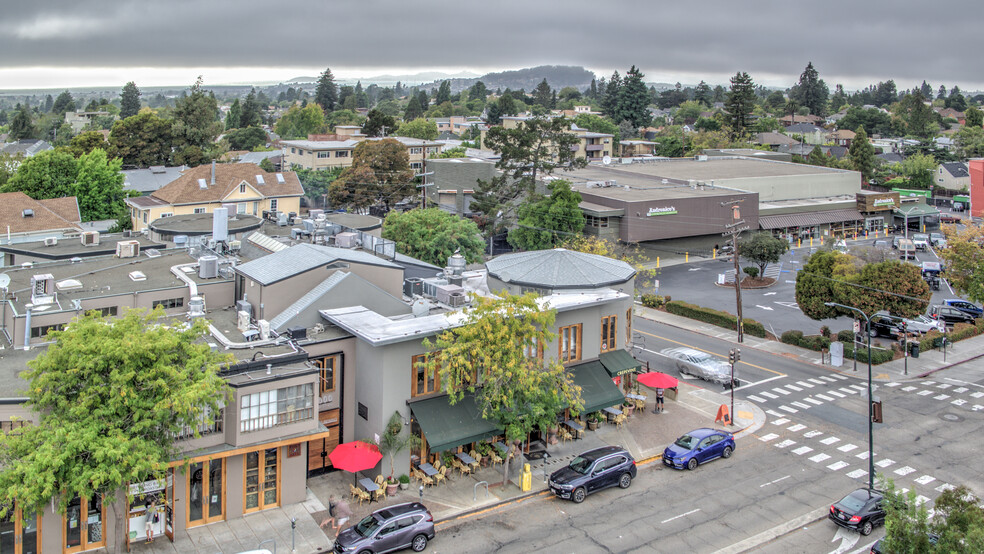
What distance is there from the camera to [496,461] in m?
36.3

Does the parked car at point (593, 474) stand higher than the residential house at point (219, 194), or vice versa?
the residential house at point (219, 194)

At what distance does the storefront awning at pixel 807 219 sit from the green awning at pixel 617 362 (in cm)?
6244

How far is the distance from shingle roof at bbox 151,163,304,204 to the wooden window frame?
162ft

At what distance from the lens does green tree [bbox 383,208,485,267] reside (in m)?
70.6

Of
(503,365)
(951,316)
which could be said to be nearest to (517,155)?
(951,316)

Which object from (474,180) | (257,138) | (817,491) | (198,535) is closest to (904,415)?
(817,491)

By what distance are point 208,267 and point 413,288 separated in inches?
425

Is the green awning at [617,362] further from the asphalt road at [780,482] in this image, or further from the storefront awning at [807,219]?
the storefront awning at [807,219]

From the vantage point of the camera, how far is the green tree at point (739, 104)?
534 ft

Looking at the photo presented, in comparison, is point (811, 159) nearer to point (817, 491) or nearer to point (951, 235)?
point (951, 235)

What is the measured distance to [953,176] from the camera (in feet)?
447

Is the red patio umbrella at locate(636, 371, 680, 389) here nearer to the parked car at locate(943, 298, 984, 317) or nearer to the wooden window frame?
the wooden window frame

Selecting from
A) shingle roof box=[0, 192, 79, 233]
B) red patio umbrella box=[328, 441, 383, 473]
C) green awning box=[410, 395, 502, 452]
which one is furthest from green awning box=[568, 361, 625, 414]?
shingle roof box=[0, 192, 79, 233]

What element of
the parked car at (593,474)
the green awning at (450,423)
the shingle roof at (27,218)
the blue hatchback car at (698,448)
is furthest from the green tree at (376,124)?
the parked car at (593,474)
